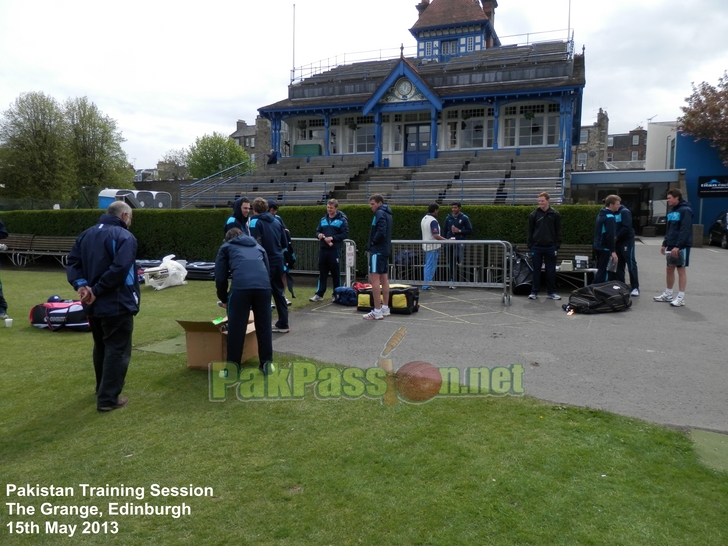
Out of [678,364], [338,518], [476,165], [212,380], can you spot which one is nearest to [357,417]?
[338,518]

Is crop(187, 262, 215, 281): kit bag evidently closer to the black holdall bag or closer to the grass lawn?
the grass lawn

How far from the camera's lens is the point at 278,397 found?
5.18 meters

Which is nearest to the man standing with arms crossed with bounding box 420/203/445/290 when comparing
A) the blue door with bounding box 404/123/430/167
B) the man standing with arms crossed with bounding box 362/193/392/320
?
the man standing with arms crossed with bounding box 362/193/392/320

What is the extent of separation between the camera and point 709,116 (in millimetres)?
27062

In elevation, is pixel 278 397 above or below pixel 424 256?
below

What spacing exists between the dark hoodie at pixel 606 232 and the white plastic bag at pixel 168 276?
9.87 meters

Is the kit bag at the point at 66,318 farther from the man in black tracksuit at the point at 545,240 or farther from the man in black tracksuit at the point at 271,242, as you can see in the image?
the man in black tracksuit at the point at 545,240

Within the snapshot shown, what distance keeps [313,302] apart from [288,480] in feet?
22.9

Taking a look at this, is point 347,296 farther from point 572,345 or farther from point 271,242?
point 572,345

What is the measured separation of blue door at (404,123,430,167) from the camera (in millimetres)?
28453

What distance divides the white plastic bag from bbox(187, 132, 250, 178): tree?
49.1m

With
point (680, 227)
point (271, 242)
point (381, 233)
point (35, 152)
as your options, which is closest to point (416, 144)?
point (680, 227)

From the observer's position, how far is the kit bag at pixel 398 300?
9.12 metres

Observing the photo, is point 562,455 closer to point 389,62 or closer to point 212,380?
point 212,380
